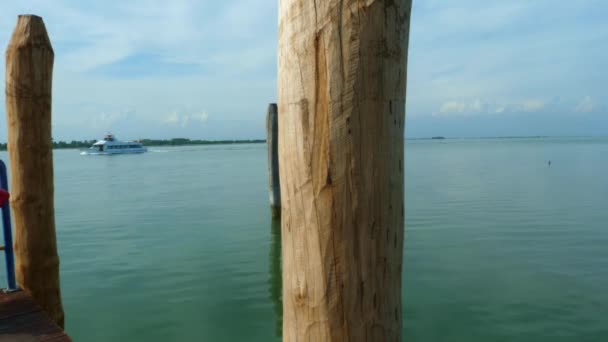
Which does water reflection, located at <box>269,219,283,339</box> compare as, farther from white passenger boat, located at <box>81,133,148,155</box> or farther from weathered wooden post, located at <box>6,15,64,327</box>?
white passenger boat, located at <box>81,133,148,155</box>

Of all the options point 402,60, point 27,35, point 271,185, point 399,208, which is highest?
point 27,35

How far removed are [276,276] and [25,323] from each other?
17.9ft

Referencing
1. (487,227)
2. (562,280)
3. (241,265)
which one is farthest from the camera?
(487,227)

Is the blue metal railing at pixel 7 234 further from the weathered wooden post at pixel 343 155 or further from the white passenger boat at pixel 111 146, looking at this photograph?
the white passenger boat at pixel 111 146

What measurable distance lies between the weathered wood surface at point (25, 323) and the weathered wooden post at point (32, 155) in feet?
0.97

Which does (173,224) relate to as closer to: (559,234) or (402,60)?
(559,234)

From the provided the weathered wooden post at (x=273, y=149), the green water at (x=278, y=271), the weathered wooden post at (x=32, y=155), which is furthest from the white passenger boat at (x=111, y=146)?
the weathered wooden post at (x=32, y=155)

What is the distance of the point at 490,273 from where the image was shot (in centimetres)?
825

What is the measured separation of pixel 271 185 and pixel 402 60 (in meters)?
11.3

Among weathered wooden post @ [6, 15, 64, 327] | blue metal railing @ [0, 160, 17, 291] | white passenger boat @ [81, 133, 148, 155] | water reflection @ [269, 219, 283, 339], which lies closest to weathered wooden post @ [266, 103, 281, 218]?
water reflection @ [269, 219, 283, 339]

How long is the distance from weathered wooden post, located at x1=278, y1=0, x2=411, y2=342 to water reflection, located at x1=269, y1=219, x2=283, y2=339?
501cm

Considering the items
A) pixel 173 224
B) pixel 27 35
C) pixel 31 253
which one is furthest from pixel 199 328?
pixel 173 224

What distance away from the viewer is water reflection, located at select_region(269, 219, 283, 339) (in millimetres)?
6603

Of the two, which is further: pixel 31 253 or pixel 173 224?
pixel 173 224
